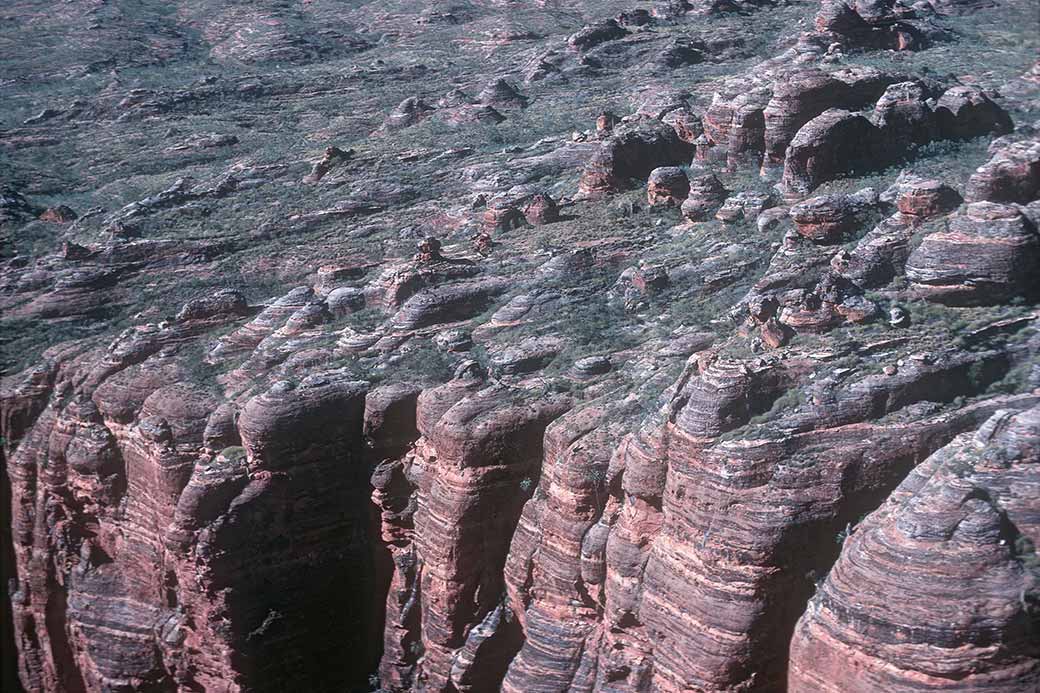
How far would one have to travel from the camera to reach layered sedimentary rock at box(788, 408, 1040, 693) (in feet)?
51.3

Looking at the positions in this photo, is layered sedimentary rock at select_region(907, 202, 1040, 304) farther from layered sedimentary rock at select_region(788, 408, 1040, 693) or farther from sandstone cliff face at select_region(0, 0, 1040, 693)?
layered sedimentary rock at select_region(788, 408, 1040, 693)

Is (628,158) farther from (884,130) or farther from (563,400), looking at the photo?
(563,400)

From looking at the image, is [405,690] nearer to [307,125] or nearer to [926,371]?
[926,371]

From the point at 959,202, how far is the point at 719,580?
13730 mm

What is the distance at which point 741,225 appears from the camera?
30.0m

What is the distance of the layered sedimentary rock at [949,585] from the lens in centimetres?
1562

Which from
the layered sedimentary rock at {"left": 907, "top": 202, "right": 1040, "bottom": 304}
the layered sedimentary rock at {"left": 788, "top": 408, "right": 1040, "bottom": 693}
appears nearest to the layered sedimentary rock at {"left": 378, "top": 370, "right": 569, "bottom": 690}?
the layered sedimentary rock at {"left": 788, "top": 408, "right": 1040, "bottom": 693}

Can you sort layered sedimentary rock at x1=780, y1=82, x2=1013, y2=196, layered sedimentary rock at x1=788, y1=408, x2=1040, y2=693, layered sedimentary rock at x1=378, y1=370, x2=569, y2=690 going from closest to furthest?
layered sedimentary rock at x1=788, y1=408, x2=1040, y2=693, layered sedimentary rock at x1=378, y1=370, x2=569, y2=690, layered sedimentary rock at x1=780, y1=82, x2=1013, y2=196

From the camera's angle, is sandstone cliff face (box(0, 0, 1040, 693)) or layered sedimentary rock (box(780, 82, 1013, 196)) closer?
sandstone cliff face (box(0, 0, 1040, 693))

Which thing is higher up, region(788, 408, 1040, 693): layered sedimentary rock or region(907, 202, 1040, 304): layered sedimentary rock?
region(907, 202, 1040, 304): layered sedimentary rock

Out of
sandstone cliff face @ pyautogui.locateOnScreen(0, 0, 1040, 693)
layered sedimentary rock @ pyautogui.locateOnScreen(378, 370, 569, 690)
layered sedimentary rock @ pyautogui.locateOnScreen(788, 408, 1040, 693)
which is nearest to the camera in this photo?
layered sedimentary rock @ pyautogui.locateOnScreen(788, 408, 1040, 693)

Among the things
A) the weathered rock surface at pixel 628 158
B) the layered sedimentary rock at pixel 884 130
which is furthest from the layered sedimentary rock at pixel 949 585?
the weathered rock surface at pixel 628 158

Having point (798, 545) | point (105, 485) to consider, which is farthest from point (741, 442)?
point (105, 485)

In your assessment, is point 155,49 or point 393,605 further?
point 155,49
